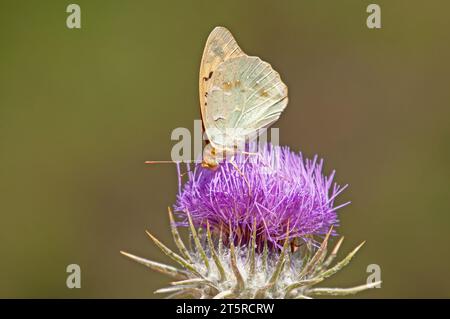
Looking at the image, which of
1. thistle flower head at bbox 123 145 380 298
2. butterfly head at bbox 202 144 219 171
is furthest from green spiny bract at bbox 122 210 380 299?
butterfly head at bbox 202 144 219 171

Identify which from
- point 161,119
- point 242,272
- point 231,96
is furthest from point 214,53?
point 161,119

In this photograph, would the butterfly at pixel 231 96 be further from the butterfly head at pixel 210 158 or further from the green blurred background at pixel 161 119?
the green blurred background at pixel 161 119

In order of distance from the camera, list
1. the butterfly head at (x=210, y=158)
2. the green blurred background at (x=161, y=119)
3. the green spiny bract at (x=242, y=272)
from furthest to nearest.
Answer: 1. the green blurred background at (x=161, y=119)
2. the butterfly head at (x=210, y=158)
3. the green spiny bract at (x=242, y=272)

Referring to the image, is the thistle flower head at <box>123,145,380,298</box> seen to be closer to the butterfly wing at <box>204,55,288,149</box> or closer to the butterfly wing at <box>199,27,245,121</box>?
the butterfly wing at <box>204,55,288,149</box>

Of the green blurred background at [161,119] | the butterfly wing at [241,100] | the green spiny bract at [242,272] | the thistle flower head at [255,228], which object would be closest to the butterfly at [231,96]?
the butterfly wing at [241,100]

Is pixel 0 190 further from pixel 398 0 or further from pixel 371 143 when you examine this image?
pixel 398 0

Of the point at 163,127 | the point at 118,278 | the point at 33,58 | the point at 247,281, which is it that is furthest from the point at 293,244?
the point at 33,58
